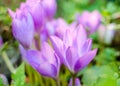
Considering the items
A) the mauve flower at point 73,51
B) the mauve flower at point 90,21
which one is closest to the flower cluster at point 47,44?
the mauve flower at point 73,51

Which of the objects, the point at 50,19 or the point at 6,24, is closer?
the point at 50,19

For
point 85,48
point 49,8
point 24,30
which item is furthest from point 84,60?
point 49,8

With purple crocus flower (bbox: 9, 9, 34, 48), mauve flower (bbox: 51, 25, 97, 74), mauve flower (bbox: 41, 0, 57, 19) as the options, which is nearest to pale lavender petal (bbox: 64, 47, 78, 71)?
mauve flower (bbox: 51, 25, 97, 74)

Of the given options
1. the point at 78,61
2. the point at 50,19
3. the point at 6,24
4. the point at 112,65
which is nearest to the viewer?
the point at 78,61

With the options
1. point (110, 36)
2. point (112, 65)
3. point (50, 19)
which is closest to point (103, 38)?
point (110, 36)

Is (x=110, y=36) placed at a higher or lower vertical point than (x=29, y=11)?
lower

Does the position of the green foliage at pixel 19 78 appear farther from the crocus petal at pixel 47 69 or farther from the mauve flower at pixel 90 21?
the mauve flower at pixel 90 21

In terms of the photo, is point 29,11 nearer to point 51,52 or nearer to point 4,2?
point 51,52
